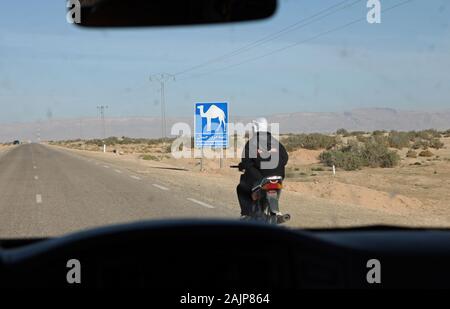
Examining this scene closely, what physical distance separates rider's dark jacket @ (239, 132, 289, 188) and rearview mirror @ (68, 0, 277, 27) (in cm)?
554

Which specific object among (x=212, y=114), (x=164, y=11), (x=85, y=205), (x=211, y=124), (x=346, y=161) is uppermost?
(x=164, y=11)

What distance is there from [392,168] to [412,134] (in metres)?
47.0

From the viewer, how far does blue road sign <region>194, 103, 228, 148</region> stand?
3031 cm

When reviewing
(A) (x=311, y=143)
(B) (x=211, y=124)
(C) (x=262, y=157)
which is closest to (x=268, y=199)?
(C) (x=262, y=157)

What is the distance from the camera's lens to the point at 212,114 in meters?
30.5

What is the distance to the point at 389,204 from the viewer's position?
19.4 metres

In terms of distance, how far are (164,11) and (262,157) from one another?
6.02 meters

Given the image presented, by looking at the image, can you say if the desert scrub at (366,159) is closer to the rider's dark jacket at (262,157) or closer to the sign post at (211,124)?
the sign post at (211,124)

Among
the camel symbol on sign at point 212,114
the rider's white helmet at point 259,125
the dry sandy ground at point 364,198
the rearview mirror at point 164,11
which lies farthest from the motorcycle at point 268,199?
the camel symbol on sign at point 212,114

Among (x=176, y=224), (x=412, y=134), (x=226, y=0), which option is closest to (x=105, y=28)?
(x=226, y=0)

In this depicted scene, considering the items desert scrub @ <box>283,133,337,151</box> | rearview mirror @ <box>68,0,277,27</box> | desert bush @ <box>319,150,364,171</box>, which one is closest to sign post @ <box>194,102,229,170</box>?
desert bush @ <box>319,150,364,171</box>

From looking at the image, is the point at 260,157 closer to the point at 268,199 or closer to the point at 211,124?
the point at 268,199

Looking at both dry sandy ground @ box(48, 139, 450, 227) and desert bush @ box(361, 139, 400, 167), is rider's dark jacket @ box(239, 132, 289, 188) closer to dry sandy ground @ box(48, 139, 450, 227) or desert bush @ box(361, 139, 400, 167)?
dry sandy ground @ box(48, 139, 450, 227)
